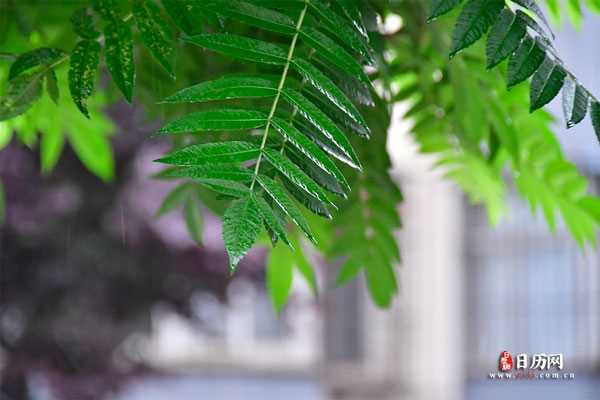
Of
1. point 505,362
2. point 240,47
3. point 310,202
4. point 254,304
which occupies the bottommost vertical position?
point 505,362

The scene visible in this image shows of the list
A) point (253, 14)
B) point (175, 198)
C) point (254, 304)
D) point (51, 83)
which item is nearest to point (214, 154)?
point (253, 14)

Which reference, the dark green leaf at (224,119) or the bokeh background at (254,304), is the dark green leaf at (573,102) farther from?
the bokeh background at (254,304)

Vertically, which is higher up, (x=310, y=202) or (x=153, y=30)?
(x=153, y=30)

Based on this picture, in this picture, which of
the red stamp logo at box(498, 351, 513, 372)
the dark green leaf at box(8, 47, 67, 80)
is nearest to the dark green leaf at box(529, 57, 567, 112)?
the dark green leaf at box(8, 47, 67, 80)

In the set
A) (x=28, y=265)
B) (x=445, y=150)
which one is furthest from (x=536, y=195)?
(x=28, y=265)

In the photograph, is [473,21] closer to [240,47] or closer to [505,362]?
[240,47]

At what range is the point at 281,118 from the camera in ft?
2.02

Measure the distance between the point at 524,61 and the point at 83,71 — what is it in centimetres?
30

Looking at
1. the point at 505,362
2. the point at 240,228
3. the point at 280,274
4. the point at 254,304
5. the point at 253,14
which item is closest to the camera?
the point at 240,228

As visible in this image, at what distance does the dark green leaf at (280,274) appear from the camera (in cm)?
118

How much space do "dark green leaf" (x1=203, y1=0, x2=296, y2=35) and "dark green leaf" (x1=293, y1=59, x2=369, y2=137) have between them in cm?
3

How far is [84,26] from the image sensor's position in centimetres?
69

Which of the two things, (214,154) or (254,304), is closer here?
(214,154)

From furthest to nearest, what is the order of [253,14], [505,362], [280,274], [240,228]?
[280,274], [505,362], [253,14], [240,228]
